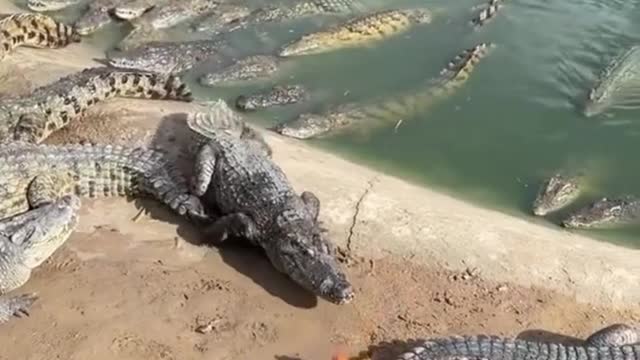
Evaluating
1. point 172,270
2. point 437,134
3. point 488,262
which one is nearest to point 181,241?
point 172,270

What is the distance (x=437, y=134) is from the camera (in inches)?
341

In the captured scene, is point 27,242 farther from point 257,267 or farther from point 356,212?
point 356,212

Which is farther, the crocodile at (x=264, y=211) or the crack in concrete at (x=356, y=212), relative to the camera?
the crack in concrete at (x=356, y=212)

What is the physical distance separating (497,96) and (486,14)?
183cm

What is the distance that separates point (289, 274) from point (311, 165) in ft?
5.30

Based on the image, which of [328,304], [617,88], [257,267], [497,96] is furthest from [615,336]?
[617,88]

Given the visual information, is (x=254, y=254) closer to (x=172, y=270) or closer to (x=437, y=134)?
(x=172, y=270)

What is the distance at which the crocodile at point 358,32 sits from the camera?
10078 mm

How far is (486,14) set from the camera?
423 inches

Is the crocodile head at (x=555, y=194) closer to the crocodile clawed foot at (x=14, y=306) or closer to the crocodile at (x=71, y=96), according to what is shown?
the crocodile at (x=71, y=96)

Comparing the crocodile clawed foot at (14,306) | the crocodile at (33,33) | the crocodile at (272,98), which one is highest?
the crocodile clawed foot at (14,306)

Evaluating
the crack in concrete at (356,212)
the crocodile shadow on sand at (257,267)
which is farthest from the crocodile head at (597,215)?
the crocodile shadow on sand at (257,267)

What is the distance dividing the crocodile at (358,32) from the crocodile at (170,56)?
27.4 inches

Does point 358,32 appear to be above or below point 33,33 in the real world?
below
